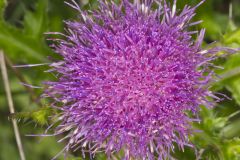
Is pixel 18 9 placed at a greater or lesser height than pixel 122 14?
greater

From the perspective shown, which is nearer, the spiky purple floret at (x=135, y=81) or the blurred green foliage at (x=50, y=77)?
the spiky purple floret at (x=135, y=81)

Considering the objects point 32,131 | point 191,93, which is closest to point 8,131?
point 32,131

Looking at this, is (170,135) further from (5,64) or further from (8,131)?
(8,131)

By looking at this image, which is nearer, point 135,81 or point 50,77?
point 135,81

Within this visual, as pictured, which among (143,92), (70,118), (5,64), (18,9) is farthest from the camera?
(18,9)

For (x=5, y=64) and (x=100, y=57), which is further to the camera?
(x=5, y=64)
